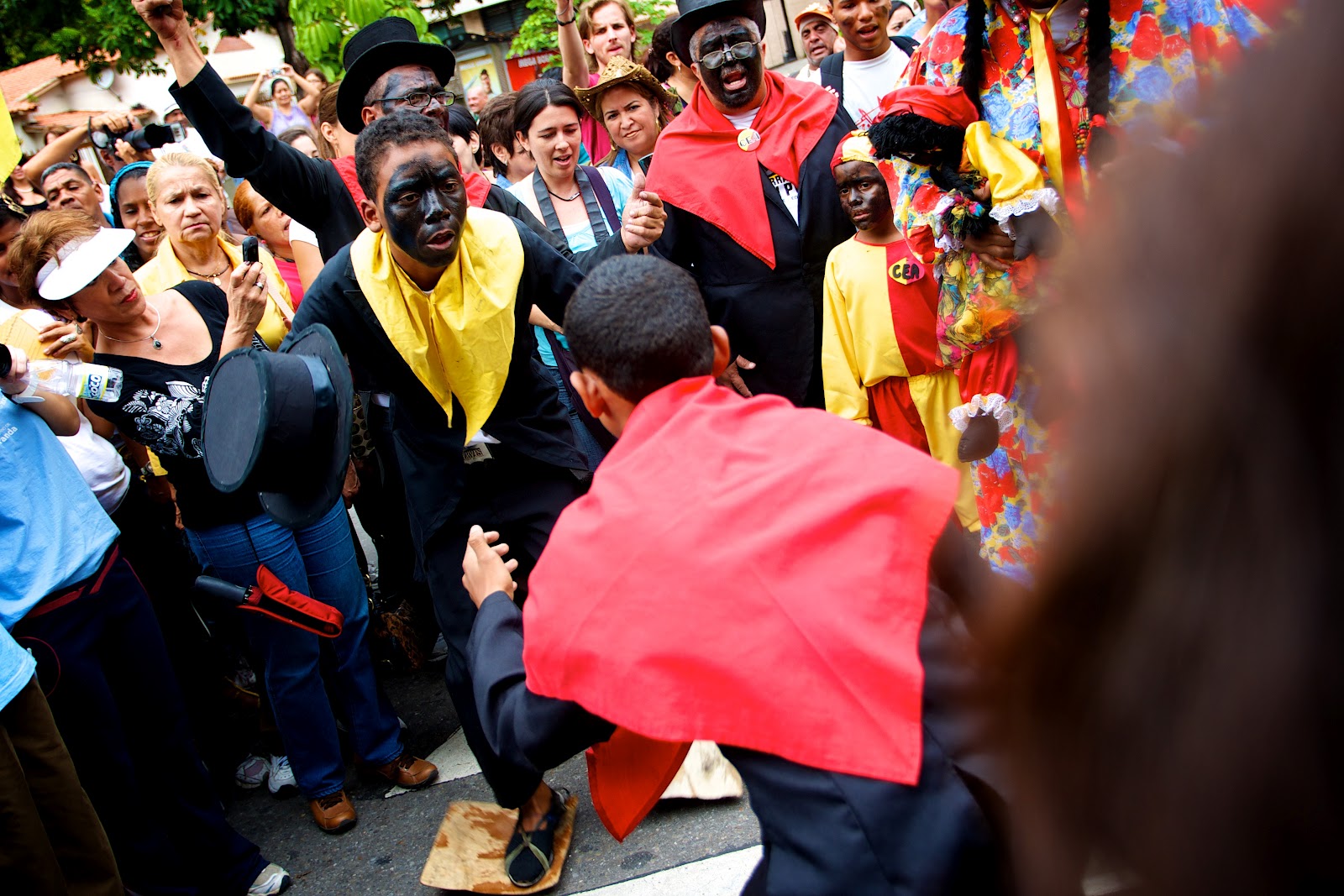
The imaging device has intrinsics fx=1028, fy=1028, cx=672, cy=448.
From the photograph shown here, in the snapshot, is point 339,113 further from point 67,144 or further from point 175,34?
point 67,144

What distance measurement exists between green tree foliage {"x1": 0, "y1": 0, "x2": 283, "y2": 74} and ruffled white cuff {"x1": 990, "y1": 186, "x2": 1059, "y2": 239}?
1374 centimetres

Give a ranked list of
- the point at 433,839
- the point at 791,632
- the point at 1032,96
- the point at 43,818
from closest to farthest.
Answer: the point at 791,632, the point at 1032,96, the point at 43,818, the point at 433,839

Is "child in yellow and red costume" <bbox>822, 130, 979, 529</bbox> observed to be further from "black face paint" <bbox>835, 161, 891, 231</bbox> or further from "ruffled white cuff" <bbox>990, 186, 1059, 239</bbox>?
"ruffled white cuff" <bbox>990, 186, 1059, 239</bbox>

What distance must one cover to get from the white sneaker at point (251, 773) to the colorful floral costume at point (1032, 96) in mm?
2837

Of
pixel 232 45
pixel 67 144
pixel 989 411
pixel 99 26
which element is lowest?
pixel 989 411

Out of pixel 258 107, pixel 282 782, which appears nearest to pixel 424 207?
pixel 282 782

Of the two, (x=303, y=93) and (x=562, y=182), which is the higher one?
(x=303, y=93)

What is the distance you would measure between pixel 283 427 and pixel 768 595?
5.11 feet

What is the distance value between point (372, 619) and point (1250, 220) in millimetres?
4385

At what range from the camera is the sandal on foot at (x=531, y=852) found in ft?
9.77

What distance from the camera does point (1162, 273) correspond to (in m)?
0.63

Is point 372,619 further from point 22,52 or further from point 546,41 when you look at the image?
point 22,52

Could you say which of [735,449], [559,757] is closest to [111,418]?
[559,757]

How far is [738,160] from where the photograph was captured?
11.9 ft
